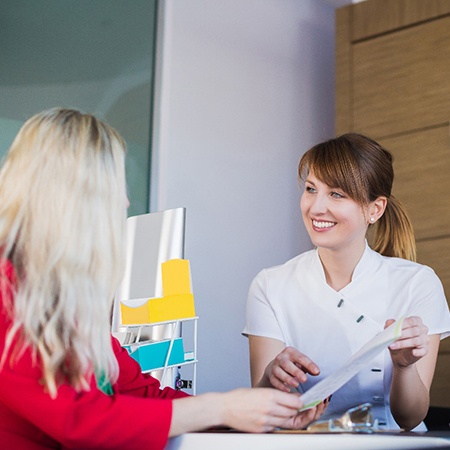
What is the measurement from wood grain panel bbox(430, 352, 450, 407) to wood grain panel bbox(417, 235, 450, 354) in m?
0.05

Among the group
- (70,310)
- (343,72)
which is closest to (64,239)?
(70,310)

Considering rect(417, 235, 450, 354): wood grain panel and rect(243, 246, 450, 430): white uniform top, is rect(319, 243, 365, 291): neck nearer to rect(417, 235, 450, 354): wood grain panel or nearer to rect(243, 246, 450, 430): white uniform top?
rect(243, 246, 450, 430): white uniform top

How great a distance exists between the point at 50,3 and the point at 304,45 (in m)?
1.48

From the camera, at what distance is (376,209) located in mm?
2164

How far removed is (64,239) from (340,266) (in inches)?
45.3

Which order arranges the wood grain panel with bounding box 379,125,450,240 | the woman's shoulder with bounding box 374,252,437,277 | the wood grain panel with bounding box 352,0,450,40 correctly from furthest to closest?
the wood grain panel with bounding box 352,0,450,40, the wood grain panel with bounding box 379,125,450,240, the woman's shoulder with bounding box 374,252,437,277

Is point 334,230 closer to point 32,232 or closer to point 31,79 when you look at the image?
point 32,232

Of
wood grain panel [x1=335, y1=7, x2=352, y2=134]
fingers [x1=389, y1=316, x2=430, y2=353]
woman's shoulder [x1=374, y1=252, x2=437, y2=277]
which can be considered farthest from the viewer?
wood grain panel [x1=335, y1=7, x2=352, y2=134]

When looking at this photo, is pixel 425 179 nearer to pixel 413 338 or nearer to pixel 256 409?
pixel 413 338

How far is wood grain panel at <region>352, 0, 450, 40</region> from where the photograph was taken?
3.59 meters

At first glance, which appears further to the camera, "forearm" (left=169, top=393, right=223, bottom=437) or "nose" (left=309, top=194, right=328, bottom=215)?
Answer: "nose" (left=309, top=194, right=328, bottom=215)

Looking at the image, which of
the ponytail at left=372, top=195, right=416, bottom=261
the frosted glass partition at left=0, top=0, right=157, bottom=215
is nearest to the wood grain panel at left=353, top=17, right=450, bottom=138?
the frosted glass partition at left=0, top=0, right=157, bottom=215

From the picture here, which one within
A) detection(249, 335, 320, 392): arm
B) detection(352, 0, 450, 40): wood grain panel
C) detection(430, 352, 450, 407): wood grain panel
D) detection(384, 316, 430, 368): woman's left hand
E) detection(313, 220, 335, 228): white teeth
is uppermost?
detection(352, 0, 450, 40): wood grain panel

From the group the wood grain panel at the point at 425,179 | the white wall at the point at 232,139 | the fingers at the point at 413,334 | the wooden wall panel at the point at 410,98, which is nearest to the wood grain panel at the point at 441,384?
the wooden wall panel at the point at 410,98
